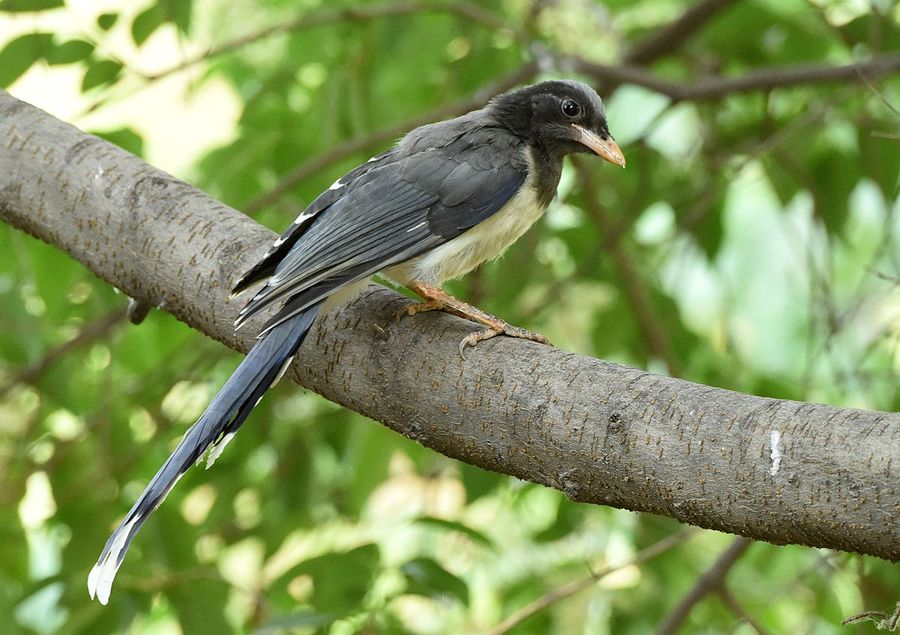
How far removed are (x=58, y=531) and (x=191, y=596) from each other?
3.10 ft

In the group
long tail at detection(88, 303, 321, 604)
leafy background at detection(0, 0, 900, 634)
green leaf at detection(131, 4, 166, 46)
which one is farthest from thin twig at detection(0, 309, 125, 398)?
long tail at detection(88, 303, 321, 604)

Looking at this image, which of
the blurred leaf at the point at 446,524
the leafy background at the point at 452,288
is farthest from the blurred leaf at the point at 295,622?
the blurred leaf at the point at 446,524

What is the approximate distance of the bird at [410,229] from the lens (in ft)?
7.61

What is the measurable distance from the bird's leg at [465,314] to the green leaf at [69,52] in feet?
3.87

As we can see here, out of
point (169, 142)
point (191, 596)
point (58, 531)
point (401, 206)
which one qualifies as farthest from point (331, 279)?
point (169, 142)

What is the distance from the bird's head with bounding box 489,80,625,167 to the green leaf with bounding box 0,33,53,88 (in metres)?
1.36

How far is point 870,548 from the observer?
1604 mm

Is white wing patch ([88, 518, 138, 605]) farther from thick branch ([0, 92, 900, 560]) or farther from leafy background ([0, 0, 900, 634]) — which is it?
leafy background ([0, 0, 900, 634])

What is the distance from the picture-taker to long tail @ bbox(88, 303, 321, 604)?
2.22 metres

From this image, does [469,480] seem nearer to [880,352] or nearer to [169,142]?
[880,352]

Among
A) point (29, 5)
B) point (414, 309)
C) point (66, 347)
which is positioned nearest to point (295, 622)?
point (414, 309)

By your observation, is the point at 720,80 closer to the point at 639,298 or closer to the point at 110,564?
the point at 639,298

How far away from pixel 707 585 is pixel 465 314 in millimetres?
1200

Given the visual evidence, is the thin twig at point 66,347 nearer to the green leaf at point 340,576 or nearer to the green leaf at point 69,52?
the green leaf at point 69,52
